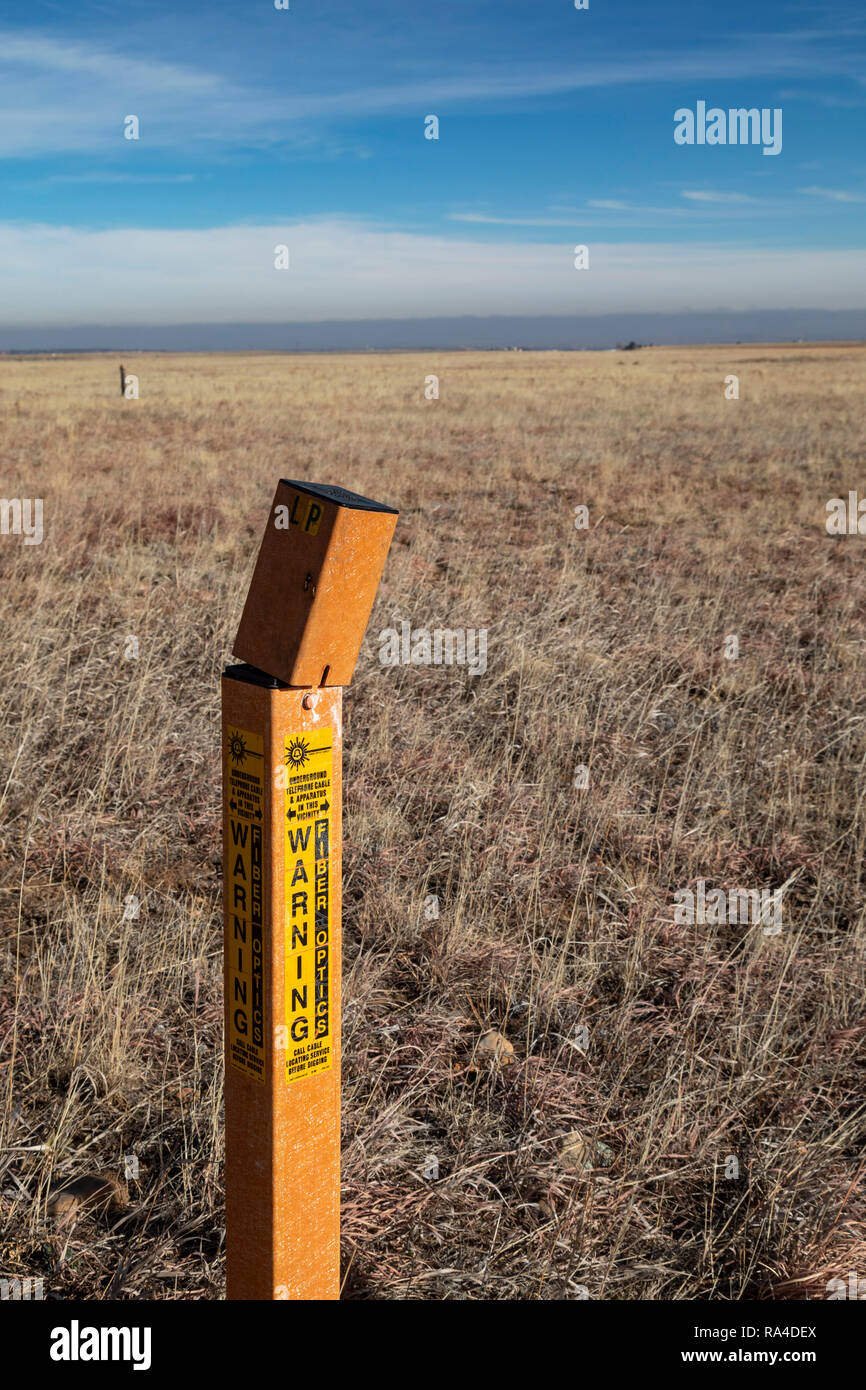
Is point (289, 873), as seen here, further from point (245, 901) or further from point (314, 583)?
point (314, 583)

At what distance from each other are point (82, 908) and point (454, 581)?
5905 mm

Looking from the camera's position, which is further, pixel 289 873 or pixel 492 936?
pixel 492 936

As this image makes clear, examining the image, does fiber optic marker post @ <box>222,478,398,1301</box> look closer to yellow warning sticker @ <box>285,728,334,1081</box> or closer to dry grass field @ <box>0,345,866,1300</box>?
yellow warning sticker @ <box>285,728,334,1081</box>

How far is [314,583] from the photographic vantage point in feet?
4.91

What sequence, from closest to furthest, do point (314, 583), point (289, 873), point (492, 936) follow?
1. point (314, 583)
2. point (289, 873)
3. point (492, 936)

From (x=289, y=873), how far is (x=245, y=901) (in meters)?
0.11

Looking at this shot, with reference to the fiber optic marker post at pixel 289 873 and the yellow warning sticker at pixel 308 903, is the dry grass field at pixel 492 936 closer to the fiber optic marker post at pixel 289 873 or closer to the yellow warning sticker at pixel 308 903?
the fiber optic marker post at pixel 289 873

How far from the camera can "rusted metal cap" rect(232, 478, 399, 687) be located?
4.88 feet

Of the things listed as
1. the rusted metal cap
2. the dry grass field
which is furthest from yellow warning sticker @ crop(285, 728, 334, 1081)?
the dry grass field

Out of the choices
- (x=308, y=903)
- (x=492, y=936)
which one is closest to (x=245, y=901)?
(x=308, y=903)

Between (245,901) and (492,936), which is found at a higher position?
(245,901)

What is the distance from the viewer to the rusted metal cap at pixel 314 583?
4.88 ft
